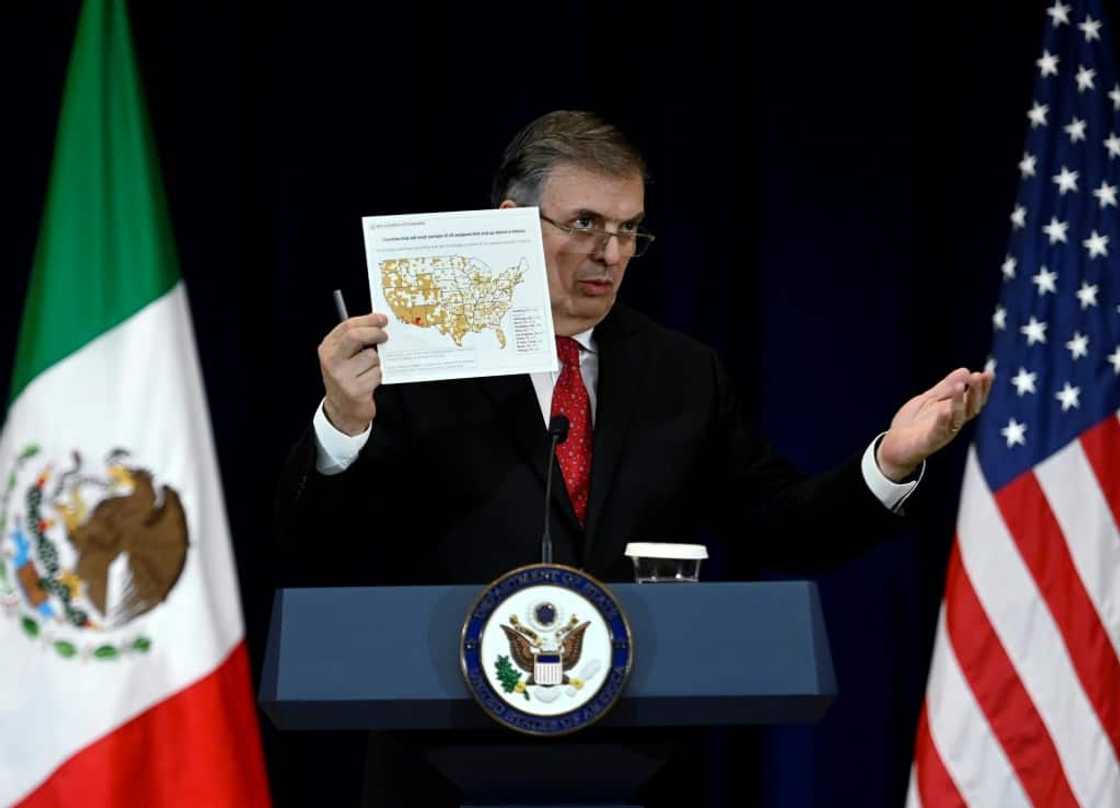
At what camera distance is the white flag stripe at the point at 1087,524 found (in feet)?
10.9

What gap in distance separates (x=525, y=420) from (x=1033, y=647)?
1.48 metres

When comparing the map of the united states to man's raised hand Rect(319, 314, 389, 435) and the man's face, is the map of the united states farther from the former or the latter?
the man's face

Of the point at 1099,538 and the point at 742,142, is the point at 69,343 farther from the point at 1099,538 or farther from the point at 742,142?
the point at 1099,538

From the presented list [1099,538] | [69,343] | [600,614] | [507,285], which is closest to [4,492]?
[69,343]

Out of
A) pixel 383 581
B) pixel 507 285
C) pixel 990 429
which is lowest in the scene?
pixel 383 581

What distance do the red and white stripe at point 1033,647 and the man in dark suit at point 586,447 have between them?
3.16 ft

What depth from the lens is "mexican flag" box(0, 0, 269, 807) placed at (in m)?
2.88

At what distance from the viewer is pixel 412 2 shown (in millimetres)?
3699

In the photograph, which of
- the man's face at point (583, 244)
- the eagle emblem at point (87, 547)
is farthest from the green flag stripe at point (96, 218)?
the man's face at point (583, 244)

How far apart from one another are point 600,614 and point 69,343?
5.25ft

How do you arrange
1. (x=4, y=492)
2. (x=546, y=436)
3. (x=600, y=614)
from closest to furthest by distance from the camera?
(x=600, y=614) → (x=546, y=436) → (x=4, y=492)

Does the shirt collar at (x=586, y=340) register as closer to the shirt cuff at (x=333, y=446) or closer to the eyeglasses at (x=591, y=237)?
the eyeglasses at (x=591, y=237)

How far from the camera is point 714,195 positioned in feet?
12.3

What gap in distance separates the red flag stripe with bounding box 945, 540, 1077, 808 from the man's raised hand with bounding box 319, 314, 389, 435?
1.71 metres
